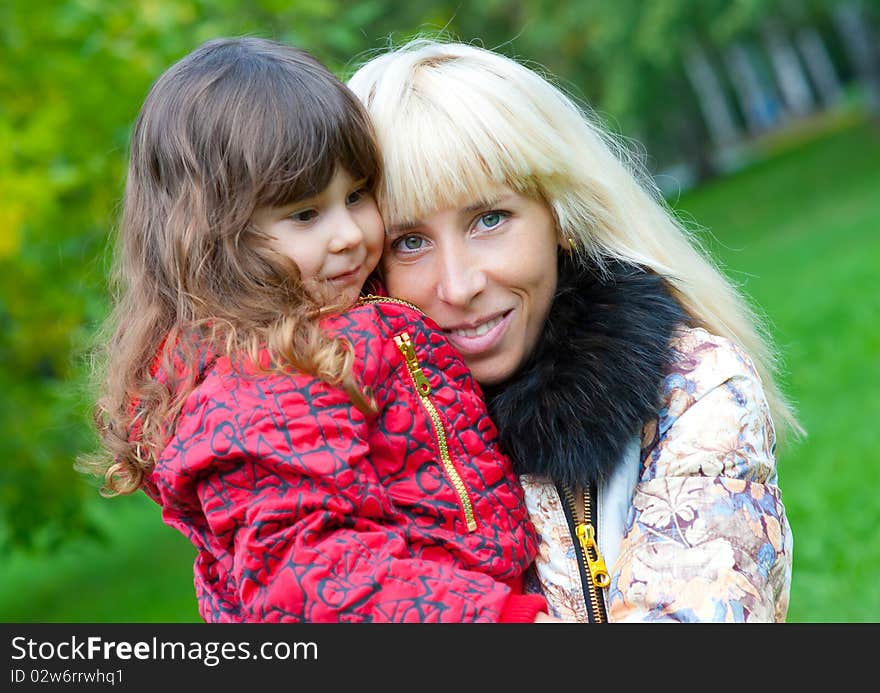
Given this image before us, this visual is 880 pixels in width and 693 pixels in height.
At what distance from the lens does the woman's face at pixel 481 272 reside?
2.60 meters

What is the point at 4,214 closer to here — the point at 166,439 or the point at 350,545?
the point at 166,439

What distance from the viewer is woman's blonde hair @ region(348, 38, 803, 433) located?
2.56m

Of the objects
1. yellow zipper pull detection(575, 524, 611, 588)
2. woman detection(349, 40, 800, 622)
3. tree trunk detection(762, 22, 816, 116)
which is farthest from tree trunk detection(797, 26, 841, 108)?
yellow zipper pull detection(575, 524, 611, 588)

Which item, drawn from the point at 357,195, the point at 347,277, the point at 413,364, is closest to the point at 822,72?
the point at 357,195

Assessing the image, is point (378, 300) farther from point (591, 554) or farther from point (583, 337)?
point (591, 554)

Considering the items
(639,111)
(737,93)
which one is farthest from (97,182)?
(737,93)

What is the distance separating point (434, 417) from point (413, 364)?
0.12m

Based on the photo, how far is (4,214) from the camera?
18.5 ft

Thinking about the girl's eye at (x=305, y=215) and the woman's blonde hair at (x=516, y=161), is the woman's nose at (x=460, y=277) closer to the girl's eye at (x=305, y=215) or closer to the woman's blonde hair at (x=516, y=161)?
the woman's blonde hair at (x=516, y=161)

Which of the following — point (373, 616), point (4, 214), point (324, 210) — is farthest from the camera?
point (4, 214)

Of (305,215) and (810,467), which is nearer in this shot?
(305,215)

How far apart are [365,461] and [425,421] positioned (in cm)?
20

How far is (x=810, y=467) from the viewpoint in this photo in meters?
7.75

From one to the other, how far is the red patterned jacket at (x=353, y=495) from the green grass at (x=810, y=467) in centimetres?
116
